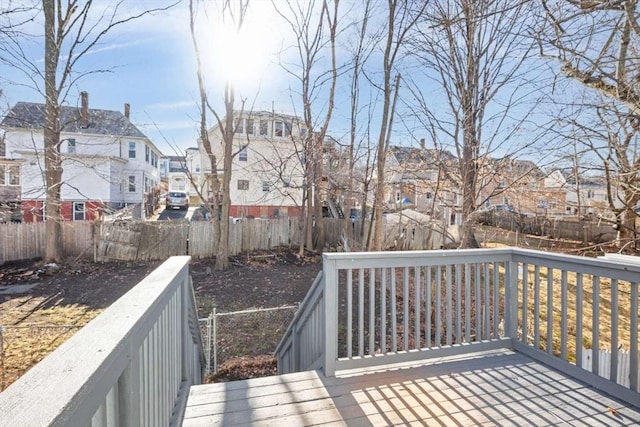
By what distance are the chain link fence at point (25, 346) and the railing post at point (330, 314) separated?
4.07 meters

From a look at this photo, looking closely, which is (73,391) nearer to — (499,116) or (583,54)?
(583,54)

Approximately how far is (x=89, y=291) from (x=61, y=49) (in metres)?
7.13

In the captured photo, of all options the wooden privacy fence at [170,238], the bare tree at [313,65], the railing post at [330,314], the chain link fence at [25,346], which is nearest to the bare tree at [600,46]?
the railing post at [330,314]

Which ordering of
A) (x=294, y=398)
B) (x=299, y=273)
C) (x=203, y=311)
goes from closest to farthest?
(x=294, y=398) → (x=203, y=311) → (x=299, y=273)

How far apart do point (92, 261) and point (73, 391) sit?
40.1 ft

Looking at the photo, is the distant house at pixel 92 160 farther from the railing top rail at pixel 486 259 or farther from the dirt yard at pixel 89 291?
the railing top rail at pixel 486 259

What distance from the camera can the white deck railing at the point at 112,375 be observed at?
0.63 metres

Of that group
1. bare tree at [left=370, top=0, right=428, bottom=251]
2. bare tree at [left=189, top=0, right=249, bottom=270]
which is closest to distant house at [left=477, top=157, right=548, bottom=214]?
bare tree at [left=370, top=0, right=428, bottom=251]

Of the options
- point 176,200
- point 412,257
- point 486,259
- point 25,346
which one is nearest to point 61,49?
point 25,346

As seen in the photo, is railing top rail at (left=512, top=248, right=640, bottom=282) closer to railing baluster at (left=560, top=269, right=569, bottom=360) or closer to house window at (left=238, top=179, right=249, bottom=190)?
railing baluster at (left=560, top=269, right=569, bottom=360)

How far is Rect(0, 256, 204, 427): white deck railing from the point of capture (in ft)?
2.07

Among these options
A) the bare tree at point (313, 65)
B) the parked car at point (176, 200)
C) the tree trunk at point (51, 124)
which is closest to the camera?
the tree trunk at point (51, 124)

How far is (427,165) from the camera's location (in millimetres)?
7992

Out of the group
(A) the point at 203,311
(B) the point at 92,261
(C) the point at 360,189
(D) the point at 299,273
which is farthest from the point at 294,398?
(B) the point at 92,261
